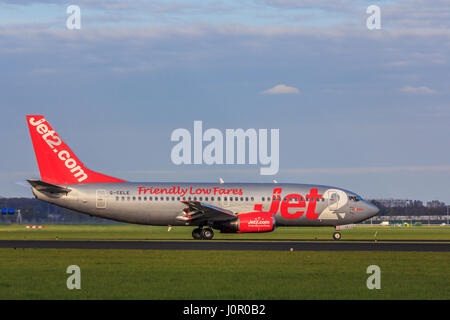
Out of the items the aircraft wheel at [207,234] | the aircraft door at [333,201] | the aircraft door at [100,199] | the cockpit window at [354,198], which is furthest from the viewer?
the cockpit window at [354,198]

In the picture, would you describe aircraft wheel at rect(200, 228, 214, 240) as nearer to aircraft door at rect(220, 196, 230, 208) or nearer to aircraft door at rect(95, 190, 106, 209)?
aircraft door at rect(220, 196, 230, 208)

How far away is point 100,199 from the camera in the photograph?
48.8m

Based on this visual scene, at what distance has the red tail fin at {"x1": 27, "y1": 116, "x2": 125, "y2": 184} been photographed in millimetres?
49344

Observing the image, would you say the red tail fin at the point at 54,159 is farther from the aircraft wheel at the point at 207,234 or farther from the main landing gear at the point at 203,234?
the aircraft wheel at the point at 207,234

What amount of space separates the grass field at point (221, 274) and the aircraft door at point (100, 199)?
1392 cm

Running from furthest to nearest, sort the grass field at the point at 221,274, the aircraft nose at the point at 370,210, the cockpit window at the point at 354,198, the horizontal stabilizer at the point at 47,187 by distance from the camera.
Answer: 1. the aircraft nose at the point at 370,210
2. the cockpit window at the point at 354,198
3. the horizontal stabilizer at the point at 47,187
4. the grass field at the point at 221,274

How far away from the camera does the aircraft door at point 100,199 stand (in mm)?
48781

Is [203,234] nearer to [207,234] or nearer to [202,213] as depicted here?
[207,234]

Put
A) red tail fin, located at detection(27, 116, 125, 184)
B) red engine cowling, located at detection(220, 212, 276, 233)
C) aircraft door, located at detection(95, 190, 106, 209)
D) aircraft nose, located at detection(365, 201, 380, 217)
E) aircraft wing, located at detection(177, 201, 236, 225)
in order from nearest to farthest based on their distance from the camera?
aircraft wing, located at detection(177, 201, 236, 225), red engine cowling, located at detection(220, 212, 276, 233), aircraft door, located at detection(95, 190, 106, 209), red tail fin, located at detection(27, 116, 125, 184), aircraft nose, located at detection(365, 201, 380, 217)

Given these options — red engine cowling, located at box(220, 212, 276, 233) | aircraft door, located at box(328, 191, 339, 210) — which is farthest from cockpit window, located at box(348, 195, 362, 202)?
red engine cowling, located at box(220, 212, 276, 233)

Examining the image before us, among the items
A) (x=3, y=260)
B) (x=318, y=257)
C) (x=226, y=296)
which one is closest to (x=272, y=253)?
(x=318, y=257)

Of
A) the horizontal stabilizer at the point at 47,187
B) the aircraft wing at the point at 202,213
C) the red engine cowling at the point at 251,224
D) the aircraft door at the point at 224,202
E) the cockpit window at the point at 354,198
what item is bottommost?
the red engine cowling at the point at 251,224

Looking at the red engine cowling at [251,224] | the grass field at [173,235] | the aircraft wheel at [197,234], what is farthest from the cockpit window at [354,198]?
the aircraft wheel at [197,234]
